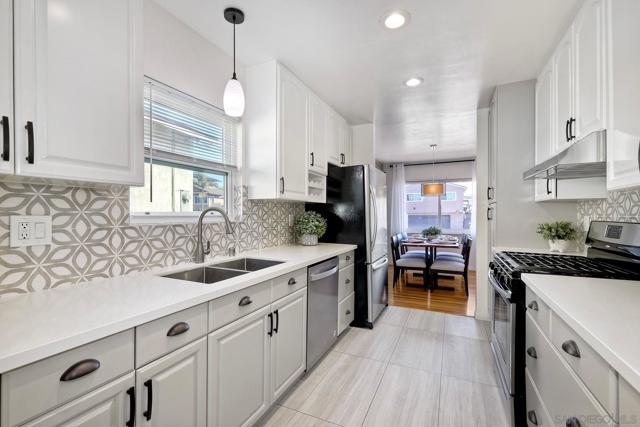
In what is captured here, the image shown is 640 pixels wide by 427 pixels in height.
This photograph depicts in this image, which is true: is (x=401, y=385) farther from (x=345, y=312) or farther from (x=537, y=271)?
(x=537, y=271)

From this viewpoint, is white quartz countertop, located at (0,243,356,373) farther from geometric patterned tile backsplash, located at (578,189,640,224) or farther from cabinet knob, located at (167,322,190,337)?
geometric patterned tile backsplash, located at (578,189,640,224)

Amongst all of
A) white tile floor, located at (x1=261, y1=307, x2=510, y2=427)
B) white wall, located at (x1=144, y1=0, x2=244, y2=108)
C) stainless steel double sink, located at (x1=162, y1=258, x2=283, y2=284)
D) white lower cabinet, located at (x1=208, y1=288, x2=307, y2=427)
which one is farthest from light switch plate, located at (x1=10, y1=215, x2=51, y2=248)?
white tile floor, located at (x1=261, y1=307, x2=510, y2=427)

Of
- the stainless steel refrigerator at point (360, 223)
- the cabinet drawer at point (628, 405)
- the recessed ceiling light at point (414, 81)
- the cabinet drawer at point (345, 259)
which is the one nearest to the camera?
the cabinet drawer at point (628, 405)

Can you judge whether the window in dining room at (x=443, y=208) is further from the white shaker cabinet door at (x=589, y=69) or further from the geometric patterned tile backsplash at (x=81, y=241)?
the geometric patterned tile backsplash at (x=81, y=241)

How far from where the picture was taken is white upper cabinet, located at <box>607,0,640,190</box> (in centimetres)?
109

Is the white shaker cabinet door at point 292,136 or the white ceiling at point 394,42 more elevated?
the white ceiling at point 394,42

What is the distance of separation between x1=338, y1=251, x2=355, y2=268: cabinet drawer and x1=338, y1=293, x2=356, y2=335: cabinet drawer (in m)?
0.35

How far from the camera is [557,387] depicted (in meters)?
1.11

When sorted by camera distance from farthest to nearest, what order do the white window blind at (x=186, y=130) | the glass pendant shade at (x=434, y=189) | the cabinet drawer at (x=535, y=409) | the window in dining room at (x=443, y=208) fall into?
1. the window in dining room at (x=443, y=208)
2. the glass pendant shade at (x=434, y=189)
3. the white window blind at (x=186, y=130)
4. the cabinet drawer at (x=535, y=409)

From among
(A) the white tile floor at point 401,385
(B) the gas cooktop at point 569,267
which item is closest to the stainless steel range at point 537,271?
(B) the gas cooktop at point 569,267

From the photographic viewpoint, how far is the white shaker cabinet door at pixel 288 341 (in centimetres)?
169

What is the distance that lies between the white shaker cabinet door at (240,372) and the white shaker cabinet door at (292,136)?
1.12m

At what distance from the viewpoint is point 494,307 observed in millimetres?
2211

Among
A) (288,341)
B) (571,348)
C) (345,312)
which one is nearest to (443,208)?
(345,312)
